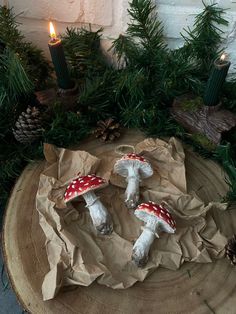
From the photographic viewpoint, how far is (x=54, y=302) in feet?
2.09

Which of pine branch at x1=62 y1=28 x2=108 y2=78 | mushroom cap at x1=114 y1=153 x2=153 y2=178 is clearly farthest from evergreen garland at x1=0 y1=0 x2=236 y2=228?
mushroom cap at x1=114 y1=153 x2=153 y2=178

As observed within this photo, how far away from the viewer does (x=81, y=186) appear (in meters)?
0.67

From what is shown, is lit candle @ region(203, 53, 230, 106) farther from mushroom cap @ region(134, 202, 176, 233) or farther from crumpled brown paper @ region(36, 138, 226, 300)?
mushroom cap @ region(134, 202, 176, 233)

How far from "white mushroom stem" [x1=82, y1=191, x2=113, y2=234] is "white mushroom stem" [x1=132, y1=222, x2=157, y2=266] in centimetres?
7

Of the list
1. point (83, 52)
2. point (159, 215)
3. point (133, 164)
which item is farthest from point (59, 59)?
point (159, 215)

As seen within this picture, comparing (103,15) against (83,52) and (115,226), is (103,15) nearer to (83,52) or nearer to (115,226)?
(83,52)

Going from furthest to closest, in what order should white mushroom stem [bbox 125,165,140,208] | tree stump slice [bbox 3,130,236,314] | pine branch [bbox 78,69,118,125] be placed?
pine branch [bbox 78,69,118,125] < white mushroom stem [bbox 125,165,140,208] < tree stump slice [bbox 3,130,236,314]

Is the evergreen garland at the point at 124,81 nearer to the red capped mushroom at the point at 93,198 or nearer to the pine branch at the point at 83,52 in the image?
the pine branch at the point at 83,52

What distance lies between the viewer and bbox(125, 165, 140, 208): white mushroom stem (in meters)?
0.74

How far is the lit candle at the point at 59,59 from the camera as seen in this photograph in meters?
0.75

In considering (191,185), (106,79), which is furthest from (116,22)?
(191,185)

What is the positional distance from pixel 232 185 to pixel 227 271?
164 millimetres

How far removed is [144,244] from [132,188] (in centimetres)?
12

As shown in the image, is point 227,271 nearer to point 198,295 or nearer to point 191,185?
point 198,295
